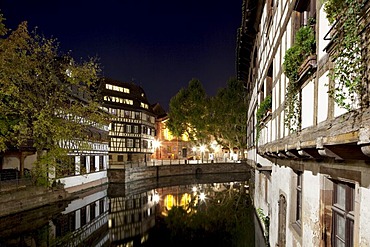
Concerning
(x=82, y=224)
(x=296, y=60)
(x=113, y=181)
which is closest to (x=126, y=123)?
(x=113, y=181)

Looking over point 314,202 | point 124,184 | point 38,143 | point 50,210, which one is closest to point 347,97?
point 314,202

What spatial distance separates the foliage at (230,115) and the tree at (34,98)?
26.9m

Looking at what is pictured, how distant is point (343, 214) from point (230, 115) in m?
43.3

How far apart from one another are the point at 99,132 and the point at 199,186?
11985mm

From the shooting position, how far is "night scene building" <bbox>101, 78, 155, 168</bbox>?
45.2m

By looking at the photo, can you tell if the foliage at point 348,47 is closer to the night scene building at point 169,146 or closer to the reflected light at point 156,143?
the reflected light at point 156,143

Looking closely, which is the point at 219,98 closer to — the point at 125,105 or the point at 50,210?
the point at 125,105

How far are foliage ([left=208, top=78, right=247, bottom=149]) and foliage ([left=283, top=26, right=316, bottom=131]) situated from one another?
4015cm

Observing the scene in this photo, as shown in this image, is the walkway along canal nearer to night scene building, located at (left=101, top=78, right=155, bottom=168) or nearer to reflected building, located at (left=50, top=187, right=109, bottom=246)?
reflected building, located at (left=50, top=187, right=109, bottom=246)

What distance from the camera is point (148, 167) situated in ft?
130

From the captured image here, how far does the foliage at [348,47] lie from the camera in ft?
10.7

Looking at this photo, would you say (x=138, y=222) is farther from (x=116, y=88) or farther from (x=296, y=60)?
(x=116, y=88)

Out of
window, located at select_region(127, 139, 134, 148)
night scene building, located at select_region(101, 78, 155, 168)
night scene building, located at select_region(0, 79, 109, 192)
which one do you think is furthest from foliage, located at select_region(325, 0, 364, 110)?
window, located at select_region(127, 139, 134, 148)

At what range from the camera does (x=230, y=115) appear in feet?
155
